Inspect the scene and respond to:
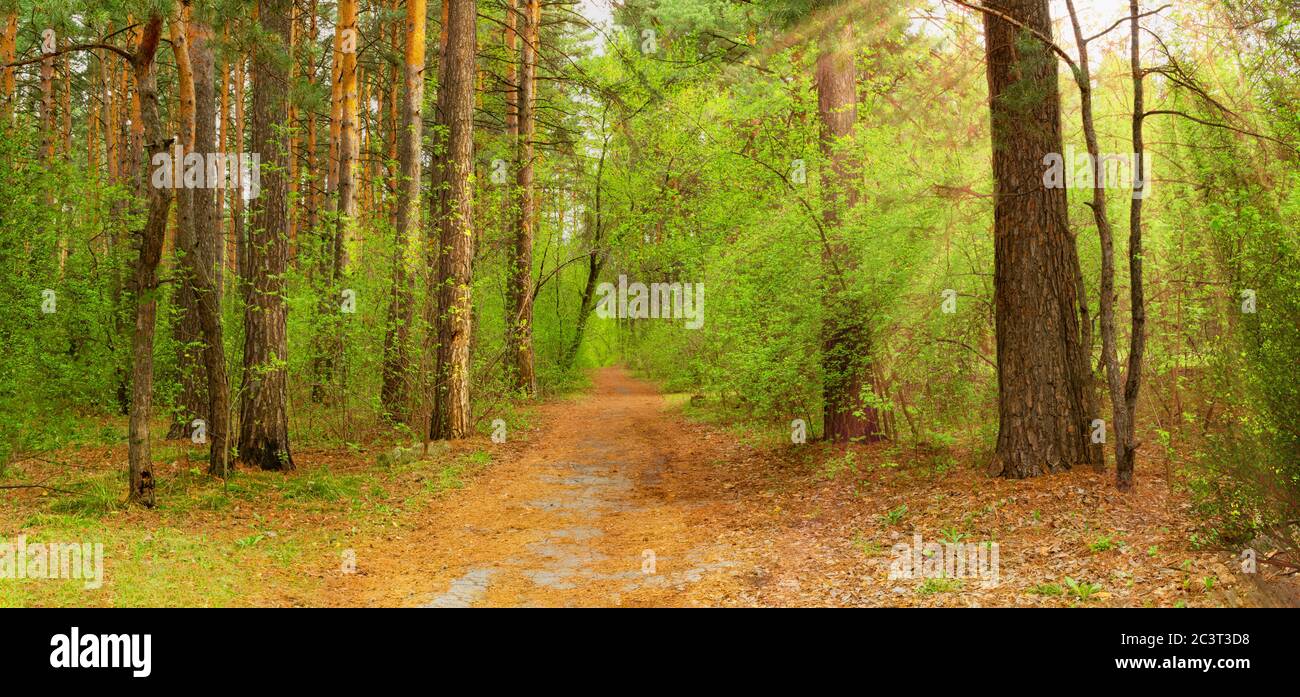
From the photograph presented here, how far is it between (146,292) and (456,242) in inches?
210

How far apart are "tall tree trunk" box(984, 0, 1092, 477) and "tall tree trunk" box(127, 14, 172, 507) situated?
8.42 meters

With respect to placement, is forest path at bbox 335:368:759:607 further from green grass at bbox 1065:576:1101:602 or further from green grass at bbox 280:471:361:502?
green grass at bbox 1065:576:1101:602

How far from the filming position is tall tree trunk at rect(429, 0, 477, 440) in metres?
13.4

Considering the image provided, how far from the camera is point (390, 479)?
11305 millimetres

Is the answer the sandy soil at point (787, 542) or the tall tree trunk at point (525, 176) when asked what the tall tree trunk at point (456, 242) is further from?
the tall tree trunk at point (525, 176)

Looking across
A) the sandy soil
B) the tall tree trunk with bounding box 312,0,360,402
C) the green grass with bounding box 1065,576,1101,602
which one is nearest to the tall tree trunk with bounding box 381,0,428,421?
the tall tree trunk with bounding box 312,0,360,402

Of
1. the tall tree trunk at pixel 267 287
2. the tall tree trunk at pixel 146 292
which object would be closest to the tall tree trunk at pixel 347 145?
the tall tree trunk at pixel 267 287

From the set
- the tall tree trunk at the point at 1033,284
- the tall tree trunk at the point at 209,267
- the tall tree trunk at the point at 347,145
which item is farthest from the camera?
the tall tree trunk at the point at 347,145

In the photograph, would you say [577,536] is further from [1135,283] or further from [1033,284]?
[1135,283]

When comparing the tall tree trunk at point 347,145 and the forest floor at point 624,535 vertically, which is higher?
the tall tree trunk at point 347,145

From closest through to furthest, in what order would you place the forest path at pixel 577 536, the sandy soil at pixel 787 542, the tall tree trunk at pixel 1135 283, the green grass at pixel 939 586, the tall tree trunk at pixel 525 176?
the sandy soil at pixel 787 542 < the green grass at pixel 939 586 < the forest path at pixel 577 536 < the tall tree trunk at pixel 1135 283 < the tall tree trunk at pixel 525 176

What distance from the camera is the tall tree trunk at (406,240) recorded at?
12508mm

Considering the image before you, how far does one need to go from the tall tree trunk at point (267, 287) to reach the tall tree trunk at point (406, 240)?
1729 millimetres
